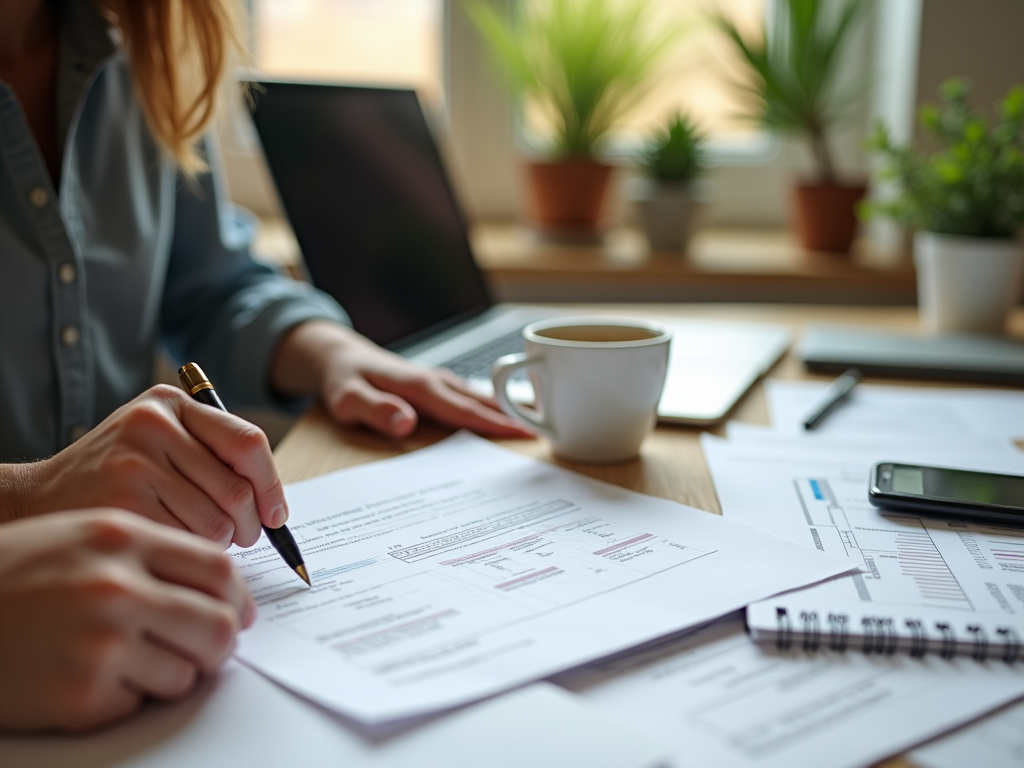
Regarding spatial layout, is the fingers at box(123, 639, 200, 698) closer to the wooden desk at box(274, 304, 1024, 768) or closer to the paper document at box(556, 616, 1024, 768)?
the paper document at box(556, 616, 1024, 768)

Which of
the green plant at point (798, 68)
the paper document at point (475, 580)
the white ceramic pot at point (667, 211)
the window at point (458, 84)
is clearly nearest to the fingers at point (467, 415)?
the paper document at point (475, 580)

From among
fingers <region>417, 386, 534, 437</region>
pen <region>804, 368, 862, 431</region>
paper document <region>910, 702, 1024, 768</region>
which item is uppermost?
paper document <region>910, 702, 1024, 768</region>

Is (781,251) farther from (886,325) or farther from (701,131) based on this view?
(886,325)

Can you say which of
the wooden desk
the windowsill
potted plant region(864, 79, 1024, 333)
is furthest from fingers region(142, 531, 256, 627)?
the windowsill

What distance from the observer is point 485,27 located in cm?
155

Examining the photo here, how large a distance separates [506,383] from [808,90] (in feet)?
3.29

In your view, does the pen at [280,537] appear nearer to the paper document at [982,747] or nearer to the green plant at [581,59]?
the paper document at [982,747]

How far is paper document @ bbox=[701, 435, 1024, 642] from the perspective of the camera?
1.51ft

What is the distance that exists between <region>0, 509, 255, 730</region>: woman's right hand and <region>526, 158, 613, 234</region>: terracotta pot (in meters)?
1.22

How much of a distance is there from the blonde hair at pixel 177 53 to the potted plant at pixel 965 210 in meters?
0.70

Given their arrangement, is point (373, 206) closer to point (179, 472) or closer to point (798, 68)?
point (179, 472)

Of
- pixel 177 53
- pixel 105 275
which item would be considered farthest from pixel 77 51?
pixel 105 275

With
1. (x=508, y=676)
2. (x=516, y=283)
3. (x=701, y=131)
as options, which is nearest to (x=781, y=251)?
(x=701, y=131)

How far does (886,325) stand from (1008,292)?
159 mm
